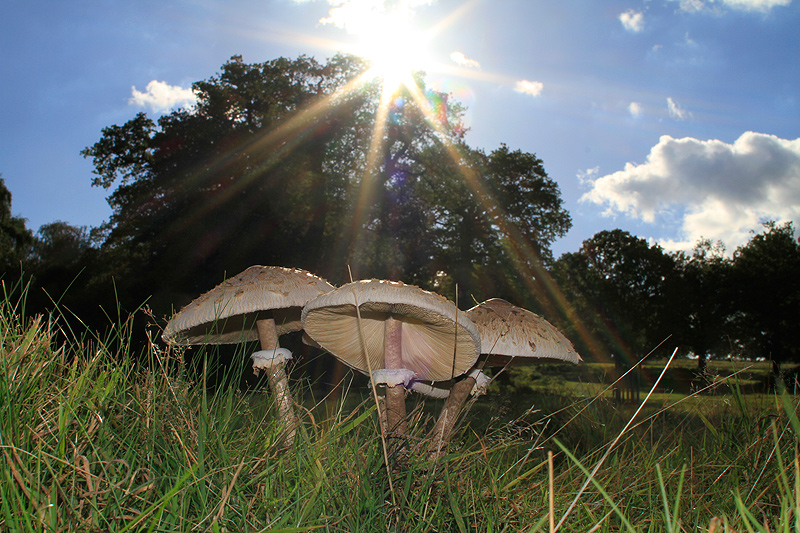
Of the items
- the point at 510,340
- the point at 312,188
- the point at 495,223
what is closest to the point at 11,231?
the point at 312,188

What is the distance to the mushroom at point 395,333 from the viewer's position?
237 centimetres

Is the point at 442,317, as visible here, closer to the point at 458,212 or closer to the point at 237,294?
the point at 237,294

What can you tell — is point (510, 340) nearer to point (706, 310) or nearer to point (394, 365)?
point (394, 365)

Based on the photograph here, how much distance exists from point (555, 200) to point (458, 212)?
5.97 meters

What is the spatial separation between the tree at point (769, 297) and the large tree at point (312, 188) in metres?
13.9

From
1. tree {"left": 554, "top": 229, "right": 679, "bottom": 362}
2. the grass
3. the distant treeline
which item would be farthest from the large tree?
the grass

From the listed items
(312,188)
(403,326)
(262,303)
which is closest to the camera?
(262,303)

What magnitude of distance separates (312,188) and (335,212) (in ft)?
3.66

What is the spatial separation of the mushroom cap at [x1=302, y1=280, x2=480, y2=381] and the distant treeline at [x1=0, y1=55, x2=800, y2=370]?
339 inches

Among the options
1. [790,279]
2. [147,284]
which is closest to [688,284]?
[790,279]

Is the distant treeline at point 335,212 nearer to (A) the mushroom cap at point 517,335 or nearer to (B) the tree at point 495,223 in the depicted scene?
(B) the tree at point 495,223

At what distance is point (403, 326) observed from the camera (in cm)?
337

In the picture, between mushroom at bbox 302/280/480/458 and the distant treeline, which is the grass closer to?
mushroom at bbox 302/280/480/458

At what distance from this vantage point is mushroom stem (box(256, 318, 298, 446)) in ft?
7.52
